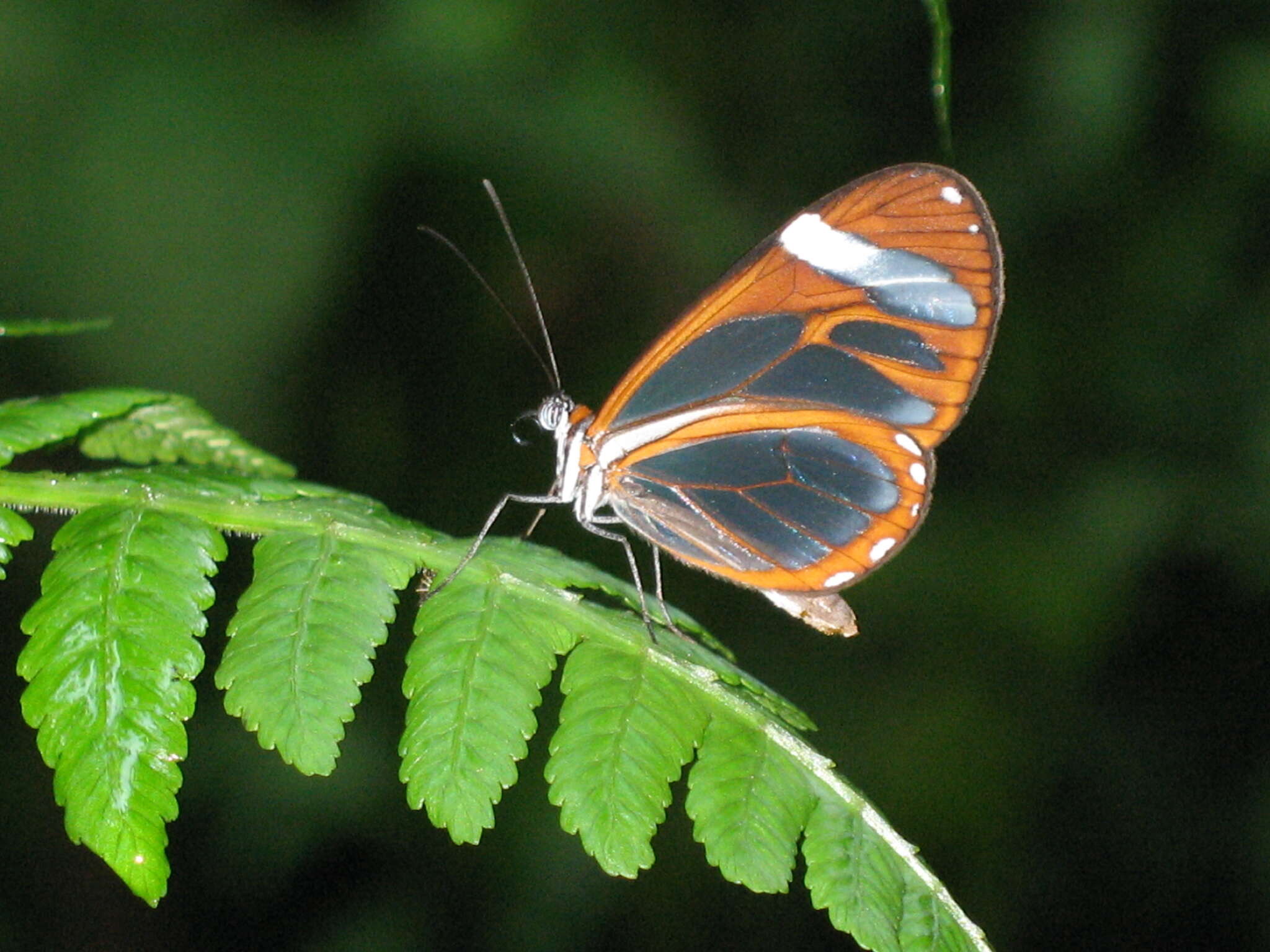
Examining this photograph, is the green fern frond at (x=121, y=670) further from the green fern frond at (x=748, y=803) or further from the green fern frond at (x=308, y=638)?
the green fern frond at (x=748, y=803)

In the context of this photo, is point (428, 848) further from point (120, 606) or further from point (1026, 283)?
point (1026, 283)

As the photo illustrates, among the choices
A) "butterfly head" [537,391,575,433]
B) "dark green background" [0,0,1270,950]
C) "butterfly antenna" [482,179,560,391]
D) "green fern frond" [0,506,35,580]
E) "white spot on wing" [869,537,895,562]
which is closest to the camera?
"green fern frond" [0,506,35,580]

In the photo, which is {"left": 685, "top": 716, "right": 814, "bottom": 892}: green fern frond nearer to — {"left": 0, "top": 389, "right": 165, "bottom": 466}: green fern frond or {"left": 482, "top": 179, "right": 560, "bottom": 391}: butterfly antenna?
{"left": 482, "top": 179, "right": 560, "bottom": 391}: butterfly antenna

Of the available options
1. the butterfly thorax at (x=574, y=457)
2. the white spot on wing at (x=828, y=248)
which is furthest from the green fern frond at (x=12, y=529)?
the white spot on wing at (x=828, y=248)

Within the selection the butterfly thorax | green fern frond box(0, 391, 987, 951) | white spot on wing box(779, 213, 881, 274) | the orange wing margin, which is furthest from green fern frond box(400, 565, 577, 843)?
white spot on wing box(779, 213, 881, 274)

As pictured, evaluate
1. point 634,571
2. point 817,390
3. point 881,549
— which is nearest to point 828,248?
point 817,390

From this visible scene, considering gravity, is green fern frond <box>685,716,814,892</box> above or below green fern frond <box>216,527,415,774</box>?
above

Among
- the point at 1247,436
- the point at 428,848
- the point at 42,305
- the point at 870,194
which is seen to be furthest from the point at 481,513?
the point at 1247,436
